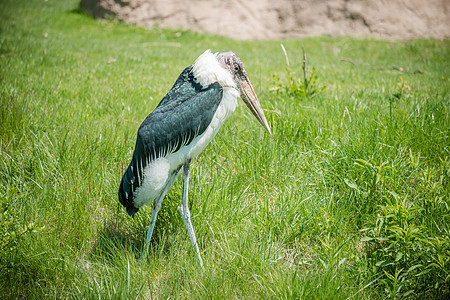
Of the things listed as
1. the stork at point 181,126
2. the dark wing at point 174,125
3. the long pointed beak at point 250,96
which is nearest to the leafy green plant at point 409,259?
the long pointed beak at point 250,96

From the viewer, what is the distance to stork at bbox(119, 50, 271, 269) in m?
2.02

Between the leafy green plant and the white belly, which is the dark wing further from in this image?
the leafy green plant

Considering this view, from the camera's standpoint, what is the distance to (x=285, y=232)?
7.82ft

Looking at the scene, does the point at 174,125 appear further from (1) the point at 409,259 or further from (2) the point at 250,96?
(1) the point at 409,259

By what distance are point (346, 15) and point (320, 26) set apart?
90 centimetres

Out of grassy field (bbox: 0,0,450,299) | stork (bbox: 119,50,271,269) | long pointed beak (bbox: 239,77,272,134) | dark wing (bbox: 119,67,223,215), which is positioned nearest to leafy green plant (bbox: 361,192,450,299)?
grassy field (bbox: 0,0,450,299)

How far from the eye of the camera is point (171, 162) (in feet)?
6.89

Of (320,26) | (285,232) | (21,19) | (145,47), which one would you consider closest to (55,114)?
(285,232)

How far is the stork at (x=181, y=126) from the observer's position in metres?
2.02

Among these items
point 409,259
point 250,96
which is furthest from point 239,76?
point 409,259

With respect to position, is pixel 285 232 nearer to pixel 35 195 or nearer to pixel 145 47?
pixel 35 195

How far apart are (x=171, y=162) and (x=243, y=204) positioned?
2.58 ft

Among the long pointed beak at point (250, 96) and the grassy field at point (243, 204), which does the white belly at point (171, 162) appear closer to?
the long pointed beak at point (250, 96)

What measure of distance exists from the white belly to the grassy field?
40 centimetres
